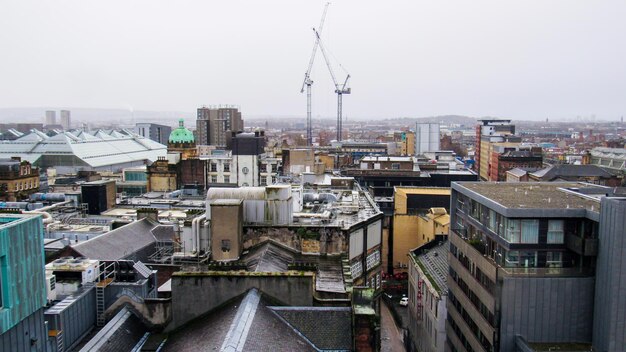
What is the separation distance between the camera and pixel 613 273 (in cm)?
3031

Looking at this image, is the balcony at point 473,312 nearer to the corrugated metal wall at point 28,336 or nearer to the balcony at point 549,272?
the balcony at point 549,272

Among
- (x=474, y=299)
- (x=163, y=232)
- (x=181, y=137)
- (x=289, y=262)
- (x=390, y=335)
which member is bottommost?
(x=390, y=335)

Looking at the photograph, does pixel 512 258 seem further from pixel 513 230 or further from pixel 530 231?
pixel 530 231

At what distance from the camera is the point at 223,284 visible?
91.1ft

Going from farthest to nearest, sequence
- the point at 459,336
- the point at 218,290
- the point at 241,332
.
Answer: the point at 459,336
the point at 218,290
the point at 241,332

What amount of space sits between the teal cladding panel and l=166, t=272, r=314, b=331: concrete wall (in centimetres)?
627

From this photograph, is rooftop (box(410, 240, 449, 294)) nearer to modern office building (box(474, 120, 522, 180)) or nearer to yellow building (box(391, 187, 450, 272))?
yellow building (box(391, 187, 450, 272))

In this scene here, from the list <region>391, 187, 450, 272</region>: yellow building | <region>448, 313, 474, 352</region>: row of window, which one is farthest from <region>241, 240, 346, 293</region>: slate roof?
<region>391, 187, 450, 272</region>: yellow building

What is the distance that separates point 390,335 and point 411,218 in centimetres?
2201

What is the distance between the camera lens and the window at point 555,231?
1304 inches

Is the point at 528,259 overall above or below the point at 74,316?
above

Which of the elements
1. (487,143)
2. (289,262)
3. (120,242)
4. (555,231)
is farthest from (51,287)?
(487,143)

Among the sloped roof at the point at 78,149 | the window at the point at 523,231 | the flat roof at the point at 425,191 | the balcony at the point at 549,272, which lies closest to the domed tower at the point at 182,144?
the sloped roof at the point at 78,149

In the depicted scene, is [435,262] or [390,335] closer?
[435,262]
